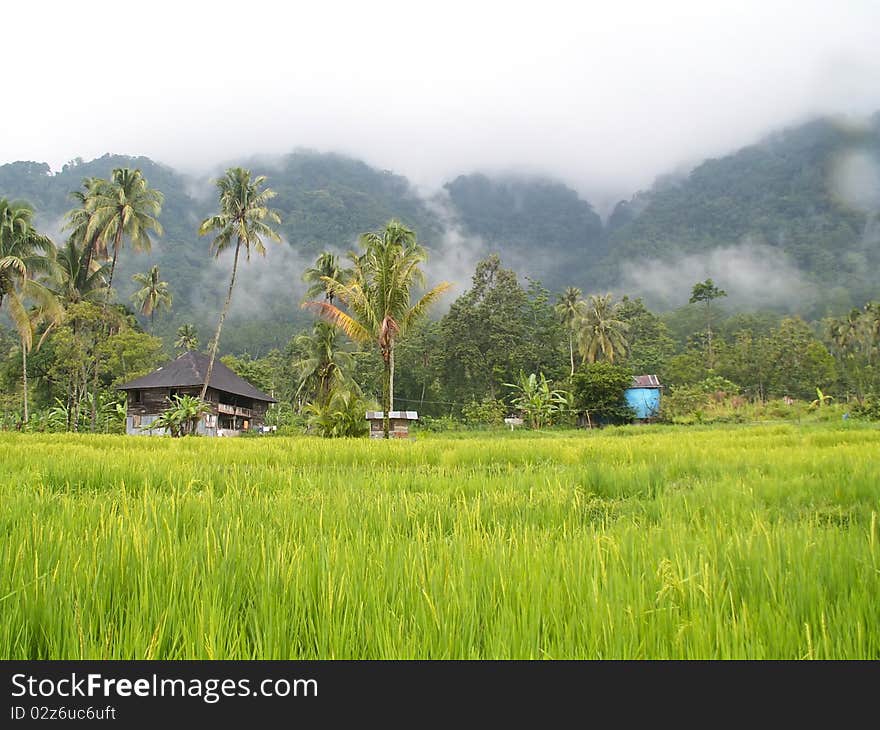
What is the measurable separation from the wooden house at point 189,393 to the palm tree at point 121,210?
704cm

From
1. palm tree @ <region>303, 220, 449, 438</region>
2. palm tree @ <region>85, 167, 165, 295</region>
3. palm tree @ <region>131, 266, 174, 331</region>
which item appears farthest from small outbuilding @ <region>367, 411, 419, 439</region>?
palm tree @ <region>131, 266, 174, 331</region>

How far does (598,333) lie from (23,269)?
39.0m

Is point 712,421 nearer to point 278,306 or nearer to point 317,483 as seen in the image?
point 317,483

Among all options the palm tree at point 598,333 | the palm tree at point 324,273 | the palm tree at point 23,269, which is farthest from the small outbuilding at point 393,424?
the palm tree at point 598,333

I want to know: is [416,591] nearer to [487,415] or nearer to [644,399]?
[487,415]

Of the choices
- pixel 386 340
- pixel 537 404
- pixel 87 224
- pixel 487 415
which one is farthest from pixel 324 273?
pixel 537 404

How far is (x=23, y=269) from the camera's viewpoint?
21859 mm

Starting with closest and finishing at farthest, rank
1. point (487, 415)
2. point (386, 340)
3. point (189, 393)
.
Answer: point (386, 340), point (487, 415), point (189, 393)

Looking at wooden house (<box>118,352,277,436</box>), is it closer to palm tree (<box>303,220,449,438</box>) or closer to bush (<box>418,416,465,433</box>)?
bush (<box>418,416,465,433</box>)

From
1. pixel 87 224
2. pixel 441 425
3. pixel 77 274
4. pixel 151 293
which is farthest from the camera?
pixel 151 293

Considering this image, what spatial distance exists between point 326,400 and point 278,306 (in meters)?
120

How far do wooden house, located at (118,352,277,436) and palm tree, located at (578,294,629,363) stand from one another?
27365mm

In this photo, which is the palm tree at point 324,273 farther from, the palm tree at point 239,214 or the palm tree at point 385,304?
the palm tree at point 385,304

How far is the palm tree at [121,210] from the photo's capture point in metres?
28.9
